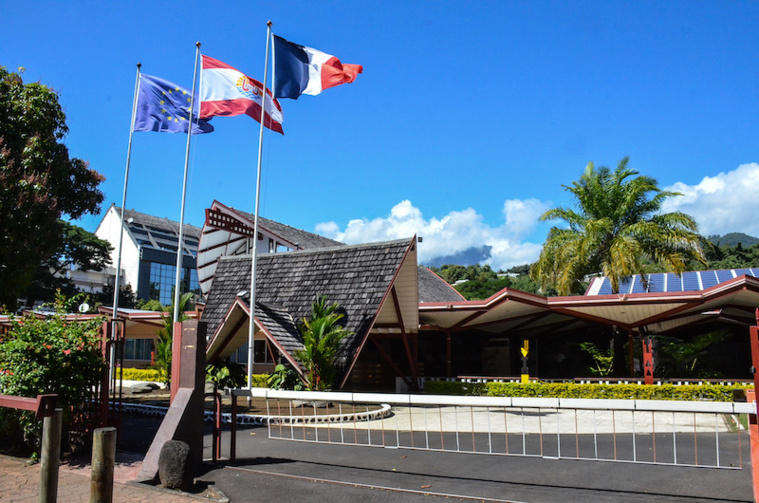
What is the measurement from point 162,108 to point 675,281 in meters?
21.4

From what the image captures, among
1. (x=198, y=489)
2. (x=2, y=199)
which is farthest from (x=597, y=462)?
(x=2, y=199)

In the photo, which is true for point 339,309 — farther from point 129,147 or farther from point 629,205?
point 629,205

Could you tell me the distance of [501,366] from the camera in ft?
96.3

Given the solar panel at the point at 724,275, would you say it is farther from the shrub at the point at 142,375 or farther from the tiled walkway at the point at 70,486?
the shrub at the point at 142,375

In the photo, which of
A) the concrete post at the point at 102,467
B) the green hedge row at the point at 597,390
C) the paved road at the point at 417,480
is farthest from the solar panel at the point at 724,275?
the concrete post at the point at 102,467

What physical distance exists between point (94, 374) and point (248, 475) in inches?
134

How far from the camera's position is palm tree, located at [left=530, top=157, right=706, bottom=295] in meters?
24.0

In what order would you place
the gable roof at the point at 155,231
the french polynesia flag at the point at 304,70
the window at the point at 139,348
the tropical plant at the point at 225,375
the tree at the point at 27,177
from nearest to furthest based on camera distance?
the tree at the point at 27,177 < the french polynesia flag at the point at 304,70 < the tropical plant at the point at 225,375 < the window at the point at 139,348 < the gable roof at the point at 155,231

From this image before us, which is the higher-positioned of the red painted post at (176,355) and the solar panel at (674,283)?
the solar panel at (674,283)

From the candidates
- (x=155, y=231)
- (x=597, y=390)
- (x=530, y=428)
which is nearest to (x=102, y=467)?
(x=530, y=428)

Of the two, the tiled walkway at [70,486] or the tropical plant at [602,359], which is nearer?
the tiled walkway at [70,486]

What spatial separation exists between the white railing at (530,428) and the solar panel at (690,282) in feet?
26.7

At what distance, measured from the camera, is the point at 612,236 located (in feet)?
86.0

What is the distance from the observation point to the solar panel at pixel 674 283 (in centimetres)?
2360
